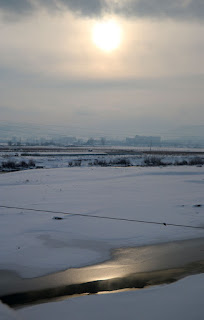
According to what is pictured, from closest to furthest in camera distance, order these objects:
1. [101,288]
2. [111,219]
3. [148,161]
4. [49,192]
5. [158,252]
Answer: [101,288], [158,252], [111,219], [49,192], [148,161]

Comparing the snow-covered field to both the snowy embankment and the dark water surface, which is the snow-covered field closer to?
the snowy embankment

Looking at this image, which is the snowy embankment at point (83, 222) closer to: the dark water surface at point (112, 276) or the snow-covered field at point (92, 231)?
the snow-covered field at point (92, 231)

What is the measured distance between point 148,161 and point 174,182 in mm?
21052

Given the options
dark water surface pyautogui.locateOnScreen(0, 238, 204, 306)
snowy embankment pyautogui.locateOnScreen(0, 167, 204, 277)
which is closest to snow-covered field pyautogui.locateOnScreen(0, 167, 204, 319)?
snowy embankment pyautogui.locateOnScreen(0, 167, 204, 277)

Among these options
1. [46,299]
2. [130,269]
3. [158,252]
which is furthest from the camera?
[158,252]

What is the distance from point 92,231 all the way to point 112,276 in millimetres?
2603

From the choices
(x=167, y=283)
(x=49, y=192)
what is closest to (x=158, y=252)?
(x=167, y=283)

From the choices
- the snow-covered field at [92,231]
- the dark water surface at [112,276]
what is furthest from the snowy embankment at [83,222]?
the dark water surface at [112,276]

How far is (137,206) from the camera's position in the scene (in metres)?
10.8

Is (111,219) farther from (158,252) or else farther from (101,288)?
(101,288)

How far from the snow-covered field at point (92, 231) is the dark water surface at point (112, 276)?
252 millimetres

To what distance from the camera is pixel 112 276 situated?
17.9 ft

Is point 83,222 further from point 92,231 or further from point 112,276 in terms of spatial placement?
point 112,276

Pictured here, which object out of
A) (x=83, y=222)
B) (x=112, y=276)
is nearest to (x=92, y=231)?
(x=83, y=222)
